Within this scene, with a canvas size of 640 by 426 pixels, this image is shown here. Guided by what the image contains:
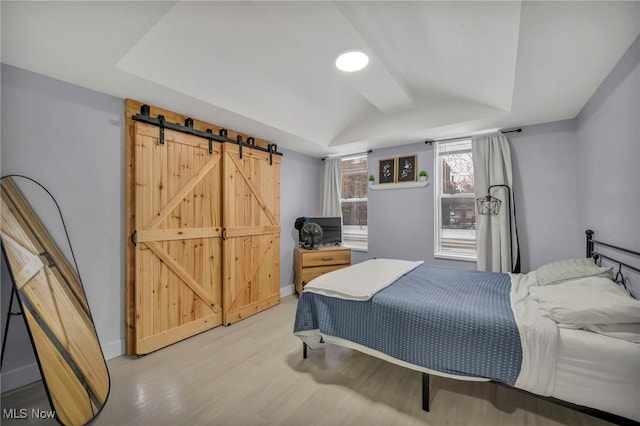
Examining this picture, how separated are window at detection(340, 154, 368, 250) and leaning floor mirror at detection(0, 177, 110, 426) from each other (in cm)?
353

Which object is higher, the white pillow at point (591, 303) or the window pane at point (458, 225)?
the window pane at point (458, 225)

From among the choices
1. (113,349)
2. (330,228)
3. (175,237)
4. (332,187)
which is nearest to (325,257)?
(330,228)

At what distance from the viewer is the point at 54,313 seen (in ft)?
5.75

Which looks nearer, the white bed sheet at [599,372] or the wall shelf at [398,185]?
the white bed sheet at [599,372]

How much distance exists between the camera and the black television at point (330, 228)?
425 centimetres

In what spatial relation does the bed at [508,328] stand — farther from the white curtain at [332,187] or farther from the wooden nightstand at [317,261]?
the white curtain at [332,187]

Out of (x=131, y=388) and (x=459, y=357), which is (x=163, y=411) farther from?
(x=459, y=357)

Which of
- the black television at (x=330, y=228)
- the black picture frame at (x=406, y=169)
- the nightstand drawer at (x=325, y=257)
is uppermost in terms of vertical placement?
the black picture frame at (x=406, y=169)

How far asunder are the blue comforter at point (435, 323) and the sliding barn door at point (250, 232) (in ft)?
4.27

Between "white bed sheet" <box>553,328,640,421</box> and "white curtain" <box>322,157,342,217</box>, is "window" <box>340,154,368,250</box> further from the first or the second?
"white bed sheet" <box>553,328,640,421</box>

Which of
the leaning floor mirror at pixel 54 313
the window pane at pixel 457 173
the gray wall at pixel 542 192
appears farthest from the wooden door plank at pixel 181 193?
the window pane at pixel 457 173

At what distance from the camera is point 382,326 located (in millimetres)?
1880

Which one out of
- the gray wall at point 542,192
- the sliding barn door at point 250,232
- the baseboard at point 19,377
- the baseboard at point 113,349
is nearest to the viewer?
the baseboard at point 19,377

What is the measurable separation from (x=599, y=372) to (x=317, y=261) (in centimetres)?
299
